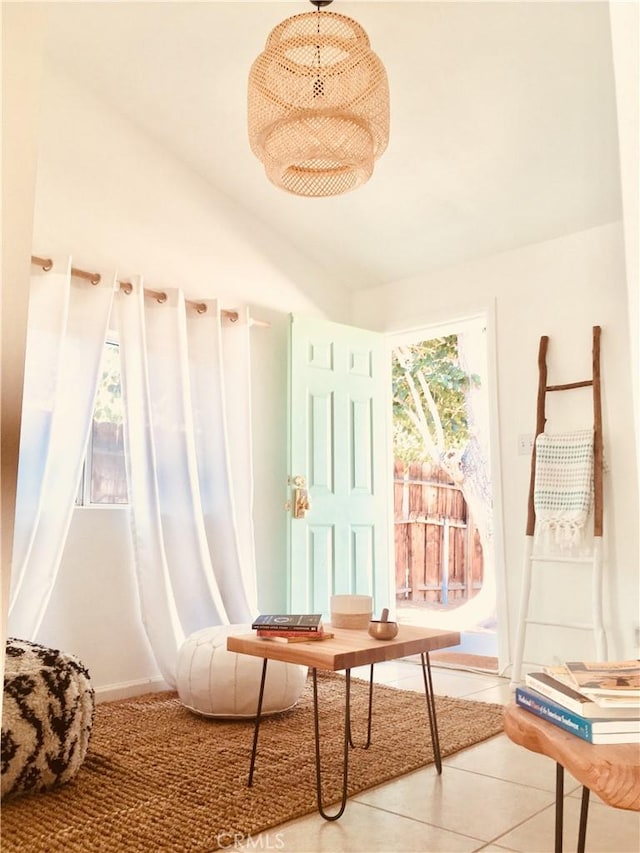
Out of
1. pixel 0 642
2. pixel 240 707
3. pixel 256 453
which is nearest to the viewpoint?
pixel 0 642

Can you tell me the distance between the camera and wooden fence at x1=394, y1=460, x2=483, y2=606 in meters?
7.06

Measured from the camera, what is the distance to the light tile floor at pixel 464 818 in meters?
1.81

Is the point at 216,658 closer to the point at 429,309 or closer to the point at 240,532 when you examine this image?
the point at 240,532

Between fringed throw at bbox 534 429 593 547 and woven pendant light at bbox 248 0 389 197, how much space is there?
5.89 ft

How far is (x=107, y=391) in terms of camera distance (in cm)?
358

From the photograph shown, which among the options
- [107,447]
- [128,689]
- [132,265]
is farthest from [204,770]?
[132,265]

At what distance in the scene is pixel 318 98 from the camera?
270 cm

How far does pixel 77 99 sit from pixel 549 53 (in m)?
2.26

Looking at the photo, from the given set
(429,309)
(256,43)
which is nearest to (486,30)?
(256,43)

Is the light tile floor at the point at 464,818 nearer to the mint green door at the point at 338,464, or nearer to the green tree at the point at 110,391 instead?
the mint green door at the point at 338,464

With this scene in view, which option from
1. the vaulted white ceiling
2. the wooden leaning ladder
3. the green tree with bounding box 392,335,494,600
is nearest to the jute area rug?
the wooden leaning ladder

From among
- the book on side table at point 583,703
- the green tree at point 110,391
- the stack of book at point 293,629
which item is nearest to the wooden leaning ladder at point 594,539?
the stack of book at point 293,629

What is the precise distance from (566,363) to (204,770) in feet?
9.16

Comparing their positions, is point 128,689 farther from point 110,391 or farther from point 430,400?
point 430,400
